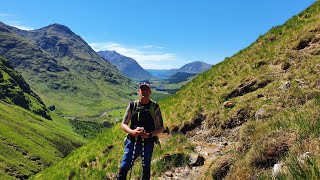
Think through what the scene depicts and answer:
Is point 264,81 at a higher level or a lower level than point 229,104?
higher

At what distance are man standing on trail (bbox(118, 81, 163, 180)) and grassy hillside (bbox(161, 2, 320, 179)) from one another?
7.47 ft

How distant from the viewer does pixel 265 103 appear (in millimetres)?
18766

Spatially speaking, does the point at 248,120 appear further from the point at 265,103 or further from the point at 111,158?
the point at 111,158

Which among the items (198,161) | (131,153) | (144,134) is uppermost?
(144,134)

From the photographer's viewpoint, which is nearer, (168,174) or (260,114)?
(168,174)

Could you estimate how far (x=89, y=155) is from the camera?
24.8m

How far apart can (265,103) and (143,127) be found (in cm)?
949

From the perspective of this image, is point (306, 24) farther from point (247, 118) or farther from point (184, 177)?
point (184, 177)

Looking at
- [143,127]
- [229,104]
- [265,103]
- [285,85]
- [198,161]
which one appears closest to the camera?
[143,127]

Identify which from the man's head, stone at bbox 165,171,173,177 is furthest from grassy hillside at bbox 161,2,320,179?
stone at bbox 165,171,173,177

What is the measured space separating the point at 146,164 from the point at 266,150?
3965 mm

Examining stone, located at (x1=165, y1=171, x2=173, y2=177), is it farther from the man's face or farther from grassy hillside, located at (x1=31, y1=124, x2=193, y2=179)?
the man's face

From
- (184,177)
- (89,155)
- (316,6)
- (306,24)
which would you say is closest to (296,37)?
(306,24)

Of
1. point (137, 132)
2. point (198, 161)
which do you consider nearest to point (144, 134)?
point (137, 132)
